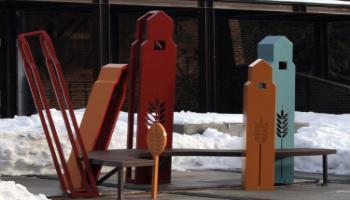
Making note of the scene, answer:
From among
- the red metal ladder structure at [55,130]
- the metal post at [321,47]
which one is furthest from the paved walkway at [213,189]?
the metal post at [321,47]

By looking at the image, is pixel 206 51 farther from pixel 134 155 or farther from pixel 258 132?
pixel 134 155

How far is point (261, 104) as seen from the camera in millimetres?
11750

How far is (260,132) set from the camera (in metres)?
11.8

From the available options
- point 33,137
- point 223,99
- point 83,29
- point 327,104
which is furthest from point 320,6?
point 33,137

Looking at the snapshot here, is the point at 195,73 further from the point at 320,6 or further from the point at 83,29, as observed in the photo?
the point at 320,6

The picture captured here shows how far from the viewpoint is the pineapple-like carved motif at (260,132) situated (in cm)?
1172

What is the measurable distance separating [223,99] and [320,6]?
5.03 m

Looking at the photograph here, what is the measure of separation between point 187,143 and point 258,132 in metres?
3.97

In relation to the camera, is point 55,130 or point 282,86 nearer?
point 55,130

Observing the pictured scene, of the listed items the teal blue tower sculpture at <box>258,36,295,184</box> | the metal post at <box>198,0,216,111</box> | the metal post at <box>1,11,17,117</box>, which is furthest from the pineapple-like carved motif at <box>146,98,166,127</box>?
the metal post at <box>1,11,17,117</box>

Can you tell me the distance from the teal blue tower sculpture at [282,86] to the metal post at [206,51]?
7.86 meters

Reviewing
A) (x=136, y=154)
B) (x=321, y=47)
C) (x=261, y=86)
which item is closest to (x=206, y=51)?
(x=321, y=47)

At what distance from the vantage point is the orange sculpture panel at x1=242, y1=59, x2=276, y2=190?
1168 cm

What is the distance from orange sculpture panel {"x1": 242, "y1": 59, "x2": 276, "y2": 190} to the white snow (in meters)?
2.87
